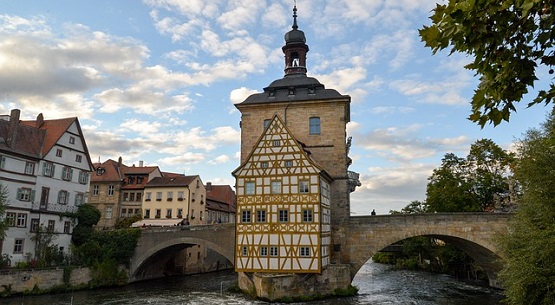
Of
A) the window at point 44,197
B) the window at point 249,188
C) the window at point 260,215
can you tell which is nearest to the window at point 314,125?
the window at point 249,188

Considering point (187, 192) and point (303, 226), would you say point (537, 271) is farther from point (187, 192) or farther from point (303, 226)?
point (187, 192)

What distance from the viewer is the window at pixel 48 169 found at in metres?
29.1

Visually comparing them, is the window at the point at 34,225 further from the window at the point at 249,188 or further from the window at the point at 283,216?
the window at the point at 283,216

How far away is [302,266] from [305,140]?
9.54 metres

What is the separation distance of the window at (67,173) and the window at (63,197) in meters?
1.07

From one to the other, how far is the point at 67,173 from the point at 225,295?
15529mm

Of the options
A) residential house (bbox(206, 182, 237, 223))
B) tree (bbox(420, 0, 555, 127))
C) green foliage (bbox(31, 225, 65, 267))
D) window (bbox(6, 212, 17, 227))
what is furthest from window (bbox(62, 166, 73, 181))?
tree (bbox(420, 0, 555, 127))

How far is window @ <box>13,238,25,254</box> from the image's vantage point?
2634 cm

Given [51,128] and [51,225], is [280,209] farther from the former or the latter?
[51,128]

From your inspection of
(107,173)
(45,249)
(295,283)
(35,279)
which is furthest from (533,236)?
(107,173)

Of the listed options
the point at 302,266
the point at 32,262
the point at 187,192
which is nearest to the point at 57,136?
the point at 32,262

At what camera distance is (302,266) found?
77.6ft

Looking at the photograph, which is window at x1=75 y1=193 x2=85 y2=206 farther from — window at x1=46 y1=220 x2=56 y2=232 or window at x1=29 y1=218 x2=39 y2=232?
window at x1=29 y1=218 x2=39 y2=232

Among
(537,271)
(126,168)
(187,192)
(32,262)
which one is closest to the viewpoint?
(537,271)
